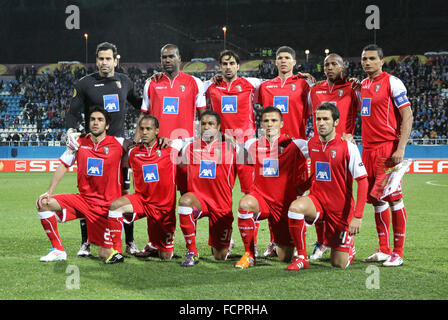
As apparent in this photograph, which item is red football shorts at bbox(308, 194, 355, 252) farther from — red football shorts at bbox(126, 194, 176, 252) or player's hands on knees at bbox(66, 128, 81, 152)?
player's hands on knees at bbox(66, 128, 81, 152)

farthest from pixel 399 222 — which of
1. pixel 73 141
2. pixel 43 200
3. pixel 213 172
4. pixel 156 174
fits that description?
pixel 43 200

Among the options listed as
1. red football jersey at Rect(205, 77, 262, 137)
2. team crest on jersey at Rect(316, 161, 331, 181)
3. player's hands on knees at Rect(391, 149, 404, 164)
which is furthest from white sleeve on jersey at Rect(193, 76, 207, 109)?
player's hands on knees at Rect(391, 149, 404, 164)

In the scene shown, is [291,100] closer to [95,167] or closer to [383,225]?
[383,225]

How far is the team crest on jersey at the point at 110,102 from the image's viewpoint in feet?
19.7

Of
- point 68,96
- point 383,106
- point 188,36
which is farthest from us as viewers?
point 188,36

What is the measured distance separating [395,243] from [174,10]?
1276 inches

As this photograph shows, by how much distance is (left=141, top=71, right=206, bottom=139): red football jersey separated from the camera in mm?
5973

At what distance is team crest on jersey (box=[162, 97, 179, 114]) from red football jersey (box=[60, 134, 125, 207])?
691 mm

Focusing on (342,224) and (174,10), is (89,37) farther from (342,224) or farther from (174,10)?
(342,224)

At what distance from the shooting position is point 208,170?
551 centimetres

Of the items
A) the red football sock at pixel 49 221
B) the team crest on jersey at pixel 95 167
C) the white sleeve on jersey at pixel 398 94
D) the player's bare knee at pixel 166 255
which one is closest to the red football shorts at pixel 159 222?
the player's bare knee at pixel 166 255

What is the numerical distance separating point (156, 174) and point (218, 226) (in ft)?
2.81

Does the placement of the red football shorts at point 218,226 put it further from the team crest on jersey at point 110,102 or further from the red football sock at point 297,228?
the team crest on jersey at point 110,102
